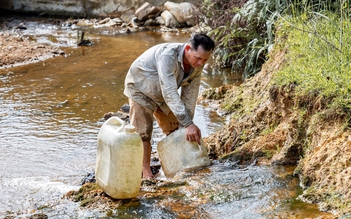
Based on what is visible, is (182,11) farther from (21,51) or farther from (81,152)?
(81,152)

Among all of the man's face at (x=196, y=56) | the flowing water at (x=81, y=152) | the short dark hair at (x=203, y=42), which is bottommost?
the flowing water at (x=81, y=152)

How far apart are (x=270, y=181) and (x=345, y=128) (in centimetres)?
67

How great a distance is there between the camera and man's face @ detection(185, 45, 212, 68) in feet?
15.1

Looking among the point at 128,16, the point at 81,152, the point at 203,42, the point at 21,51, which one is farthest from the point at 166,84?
the point at 128,16

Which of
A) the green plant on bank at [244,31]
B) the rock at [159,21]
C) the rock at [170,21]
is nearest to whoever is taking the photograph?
the green plant on bank at [244,31]

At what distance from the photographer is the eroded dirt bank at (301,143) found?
3.79 metres

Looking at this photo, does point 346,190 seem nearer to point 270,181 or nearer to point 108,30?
point 270,181

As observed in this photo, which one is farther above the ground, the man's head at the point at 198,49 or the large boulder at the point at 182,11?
the man's head at the point at 198,49

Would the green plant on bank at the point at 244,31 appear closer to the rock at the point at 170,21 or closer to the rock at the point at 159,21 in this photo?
the rock at the point at 170,21

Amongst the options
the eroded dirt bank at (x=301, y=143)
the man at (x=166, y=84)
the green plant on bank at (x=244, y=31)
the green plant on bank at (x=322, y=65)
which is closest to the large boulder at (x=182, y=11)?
the green plant on bank at (x=244, y=31)

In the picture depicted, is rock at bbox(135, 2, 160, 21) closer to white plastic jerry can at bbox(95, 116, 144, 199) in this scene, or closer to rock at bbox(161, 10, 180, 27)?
rock at bbox(161, 10, 180, 27)

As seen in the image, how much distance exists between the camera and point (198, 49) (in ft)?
15.1

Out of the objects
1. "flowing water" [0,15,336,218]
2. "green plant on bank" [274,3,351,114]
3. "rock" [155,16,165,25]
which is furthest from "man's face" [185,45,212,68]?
"rock" [155,16,165,25]

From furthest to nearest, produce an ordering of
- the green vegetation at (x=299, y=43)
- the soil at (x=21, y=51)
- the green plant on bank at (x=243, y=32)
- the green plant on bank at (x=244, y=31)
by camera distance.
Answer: the soil at (x=21, y=51)
the green plant on bank at (x=243, y=32)
the green plant on bank at (x=244, y=31)
the green vegetation at (x=299, y=43)
